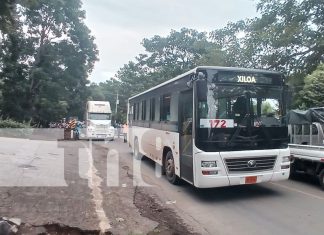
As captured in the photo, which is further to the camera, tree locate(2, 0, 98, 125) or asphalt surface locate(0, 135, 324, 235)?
tree locate(2, 0, 98, 125)

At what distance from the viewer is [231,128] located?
7.89 metres

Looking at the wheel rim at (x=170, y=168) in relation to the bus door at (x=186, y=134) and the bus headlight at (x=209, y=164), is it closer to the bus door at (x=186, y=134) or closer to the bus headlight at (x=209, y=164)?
the bus door at (x=186, y=134)

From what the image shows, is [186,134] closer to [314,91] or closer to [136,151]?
[136,151]

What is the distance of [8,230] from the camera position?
17.7 feet

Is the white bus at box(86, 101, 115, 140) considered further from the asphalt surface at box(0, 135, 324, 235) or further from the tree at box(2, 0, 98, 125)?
the asphalt surface at box(0, 135, 324, 235)

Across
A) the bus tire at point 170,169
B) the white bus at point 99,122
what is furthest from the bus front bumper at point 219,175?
the white bus at point 99,122

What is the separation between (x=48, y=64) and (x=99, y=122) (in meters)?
10.6

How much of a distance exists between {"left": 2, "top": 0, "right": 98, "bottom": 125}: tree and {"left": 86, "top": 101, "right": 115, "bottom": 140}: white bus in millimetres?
6482

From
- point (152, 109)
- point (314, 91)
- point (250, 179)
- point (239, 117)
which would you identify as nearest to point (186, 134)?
point (239, 117)

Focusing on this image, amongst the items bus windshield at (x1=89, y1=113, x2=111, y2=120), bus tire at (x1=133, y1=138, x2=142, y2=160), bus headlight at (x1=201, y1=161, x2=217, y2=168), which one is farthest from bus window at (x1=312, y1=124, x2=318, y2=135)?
bus windshield at (x1=89, y1=113, x2=111, y2=120)

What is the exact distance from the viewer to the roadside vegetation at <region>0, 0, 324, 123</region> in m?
17.1

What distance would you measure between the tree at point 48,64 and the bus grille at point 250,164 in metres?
27.8

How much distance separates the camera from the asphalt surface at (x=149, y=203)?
6.18 meters

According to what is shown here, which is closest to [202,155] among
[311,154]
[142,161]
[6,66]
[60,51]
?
[311,154]
